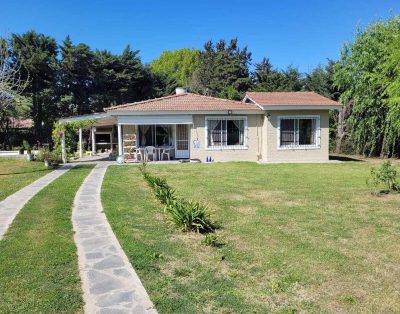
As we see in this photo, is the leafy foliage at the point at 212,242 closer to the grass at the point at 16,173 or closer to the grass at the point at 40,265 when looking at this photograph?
the grass at the point at 40,265

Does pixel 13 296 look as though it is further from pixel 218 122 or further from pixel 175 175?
pixel 218 122

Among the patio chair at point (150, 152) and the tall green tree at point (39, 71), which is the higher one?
the tall green tree at point (39, 71)

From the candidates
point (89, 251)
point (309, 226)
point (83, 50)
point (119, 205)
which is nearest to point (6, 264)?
point (89, 251)

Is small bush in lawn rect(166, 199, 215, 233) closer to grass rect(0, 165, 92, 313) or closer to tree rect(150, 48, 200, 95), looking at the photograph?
grass rect(0, 165, 92, 313)

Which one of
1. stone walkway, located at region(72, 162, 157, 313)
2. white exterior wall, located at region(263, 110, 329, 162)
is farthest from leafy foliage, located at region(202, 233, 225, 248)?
white exterior wall, located at region(263, 110, 329, 162)

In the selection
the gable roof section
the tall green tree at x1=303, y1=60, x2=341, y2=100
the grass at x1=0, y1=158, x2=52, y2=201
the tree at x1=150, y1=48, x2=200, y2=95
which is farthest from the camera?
the tree at x1=150, y1=48, x2=200, y2=95

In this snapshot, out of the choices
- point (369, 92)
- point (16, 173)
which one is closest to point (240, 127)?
point (369, 92)

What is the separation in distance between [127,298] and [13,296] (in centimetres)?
134

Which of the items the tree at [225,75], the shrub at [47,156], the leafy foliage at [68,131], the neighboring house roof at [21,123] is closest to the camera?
the shrub at [47,156]

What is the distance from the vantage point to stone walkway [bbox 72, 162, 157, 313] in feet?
14.1

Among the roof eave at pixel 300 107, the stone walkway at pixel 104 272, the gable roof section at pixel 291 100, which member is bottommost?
the stone walkway at pixel 104 272

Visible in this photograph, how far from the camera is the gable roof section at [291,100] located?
22.3 meters

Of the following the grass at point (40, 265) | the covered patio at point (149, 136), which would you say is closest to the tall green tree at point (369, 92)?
the covered patio at point (149, 136)

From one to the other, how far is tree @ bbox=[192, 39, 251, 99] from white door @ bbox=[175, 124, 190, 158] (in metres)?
18.7
